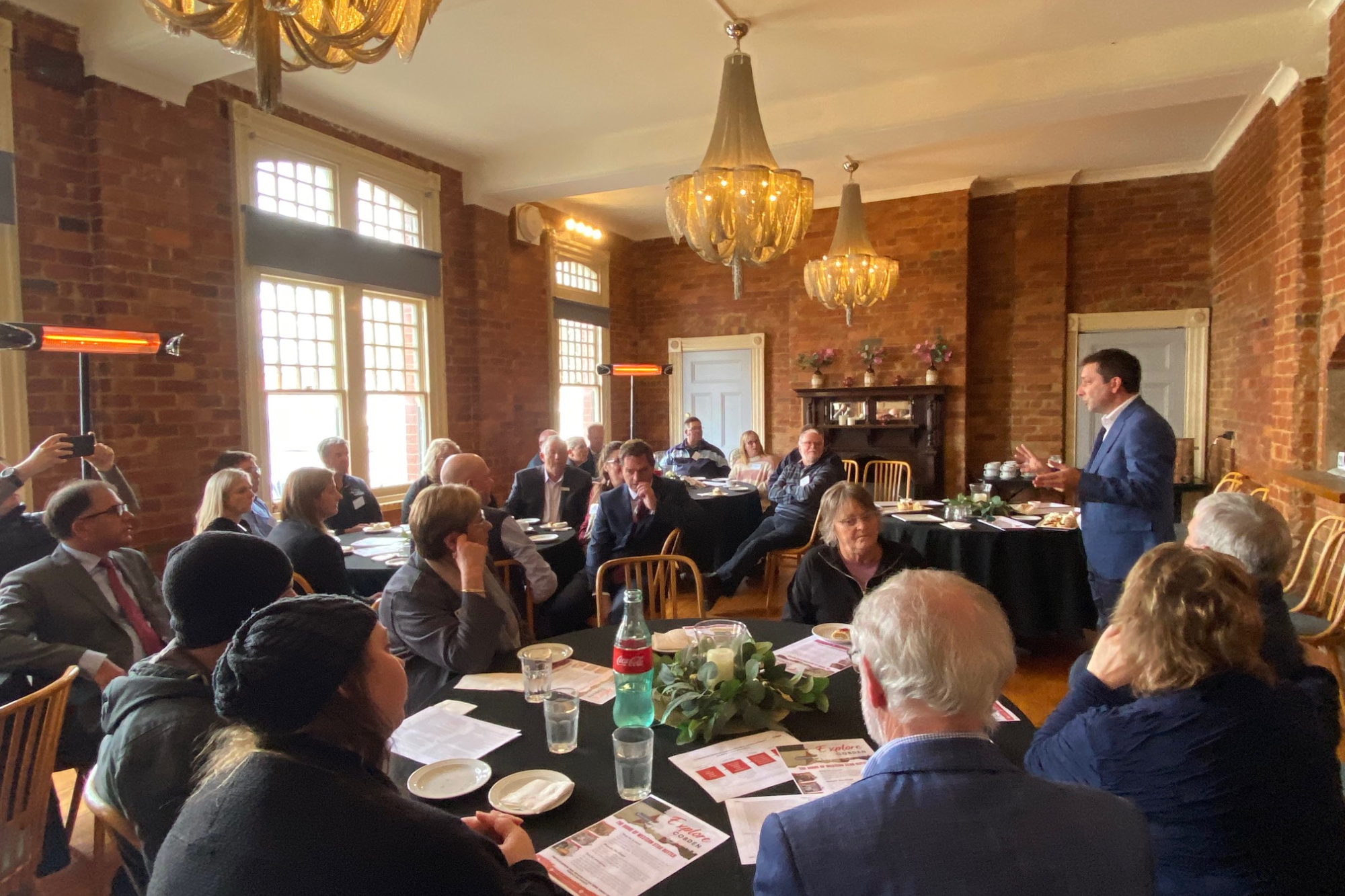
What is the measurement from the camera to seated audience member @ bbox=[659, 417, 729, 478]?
7.29m

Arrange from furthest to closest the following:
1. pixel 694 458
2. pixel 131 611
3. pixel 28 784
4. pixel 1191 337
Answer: pixel 694 458 < pixel 1191 337 < pixel 131 611 < pixel 28 784

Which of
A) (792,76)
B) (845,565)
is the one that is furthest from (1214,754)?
(792,76)

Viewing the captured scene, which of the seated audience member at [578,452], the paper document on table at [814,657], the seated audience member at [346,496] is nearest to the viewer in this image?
the paper document on table at [814,657]

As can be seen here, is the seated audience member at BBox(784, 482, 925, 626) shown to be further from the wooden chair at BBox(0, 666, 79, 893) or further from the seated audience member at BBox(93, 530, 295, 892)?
the wooden chair at BBox(0, 666, 79, 893)

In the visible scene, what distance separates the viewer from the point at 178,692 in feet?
4.54

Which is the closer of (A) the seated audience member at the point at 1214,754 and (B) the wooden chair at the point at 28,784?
(A) the seated audience member at the point at 1214,754

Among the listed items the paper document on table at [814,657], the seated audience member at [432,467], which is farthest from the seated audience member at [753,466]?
the paper document on table at [814,657]

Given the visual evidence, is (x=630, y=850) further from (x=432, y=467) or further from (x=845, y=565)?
(x=432, y=467)

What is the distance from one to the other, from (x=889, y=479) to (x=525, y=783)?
253 inches

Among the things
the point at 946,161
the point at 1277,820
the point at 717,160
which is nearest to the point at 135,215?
the point at 717,160

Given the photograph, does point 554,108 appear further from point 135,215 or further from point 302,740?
point 302,740

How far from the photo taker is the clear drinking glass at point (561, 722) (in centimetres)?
158

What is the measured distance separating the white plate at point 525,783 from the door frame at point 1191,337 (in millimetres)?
6956

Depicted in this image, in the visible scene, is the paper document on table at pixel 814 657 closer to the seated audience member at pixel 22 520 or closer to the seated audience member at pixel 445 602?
the seated audience member at pixel 445 602
